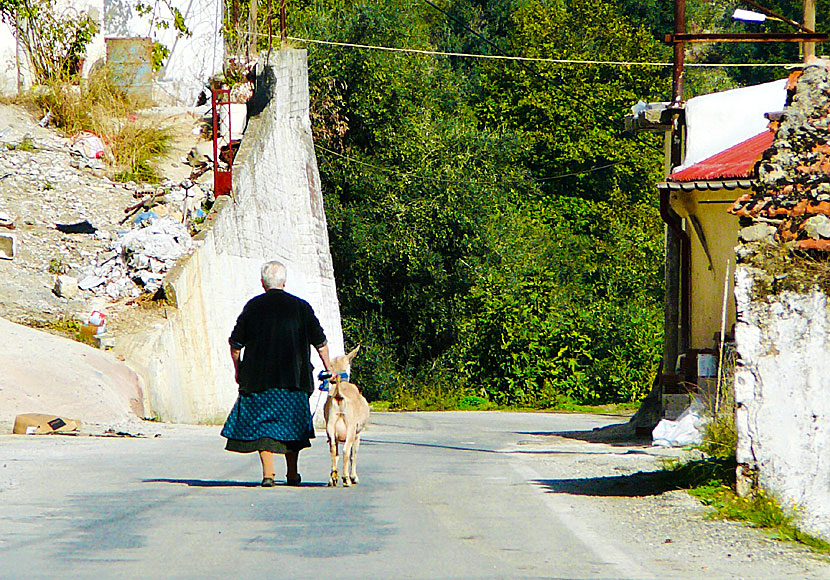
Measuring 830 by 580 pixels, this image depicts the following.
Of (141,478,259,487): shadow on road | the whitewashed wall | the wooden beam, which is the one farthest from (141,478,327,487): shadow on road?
the whitewashed wall

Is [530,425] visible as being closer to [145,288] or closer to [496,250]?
[145,288]

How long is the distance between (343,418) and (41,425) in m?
7.57

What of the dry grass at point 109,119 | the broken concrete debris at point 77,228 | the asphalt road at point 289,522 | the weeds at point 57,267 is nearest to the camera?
the asphalt road at point 289,522

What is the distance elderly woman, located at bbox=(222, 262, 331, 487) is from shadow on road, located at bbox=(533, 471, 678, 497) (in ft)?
7.36

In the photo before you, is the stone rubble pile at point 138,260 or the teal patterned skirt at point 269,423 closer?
the teal patterned skirt at point 269,423

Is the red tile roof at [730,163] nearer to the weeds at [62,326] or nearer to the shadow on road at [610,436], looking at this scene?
the shadow on road at [610,436]

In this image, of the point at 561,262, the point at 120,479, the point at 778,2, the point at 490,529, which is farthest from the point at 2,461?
the point at 778,2

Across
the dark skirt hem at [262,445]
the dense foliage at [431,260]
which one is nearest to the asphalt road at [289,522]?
the dark skirt hem at [262,445]

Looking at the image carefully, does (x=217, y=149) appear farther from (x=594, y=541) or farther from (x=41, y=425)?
(x=594, y=541)

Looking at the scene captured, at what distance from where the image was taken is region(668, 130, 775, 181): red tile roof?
15.7 m

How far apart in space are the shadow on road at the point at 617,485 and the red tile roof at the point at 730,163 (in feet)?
18.6

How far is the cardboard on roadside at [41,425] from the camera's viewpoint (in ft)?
52.1

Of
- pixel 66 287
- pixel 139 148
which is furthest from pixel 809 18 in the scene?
pixel 139 148

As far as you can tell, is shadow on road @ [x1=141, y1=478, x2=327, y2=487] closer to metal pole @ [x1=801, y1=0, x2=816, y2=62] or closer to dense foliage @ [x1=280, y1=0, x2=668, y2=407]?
metal pole @ [x1=801, y1=0, x2=816, y2=62]
